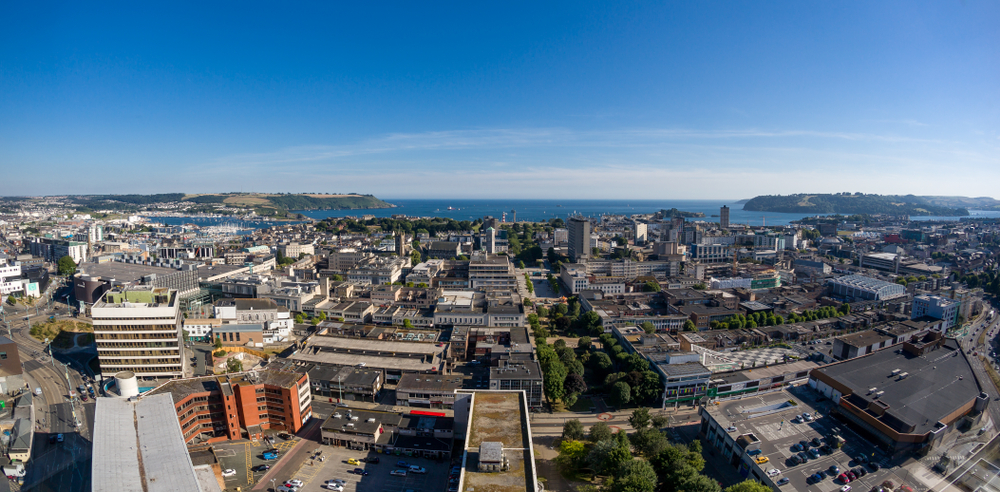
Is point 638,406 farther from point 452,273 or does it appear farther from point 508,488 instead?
point 452,273

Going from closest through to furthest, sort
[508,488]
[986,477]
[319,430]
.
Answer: [986,477] → [508,488] → [319,430]

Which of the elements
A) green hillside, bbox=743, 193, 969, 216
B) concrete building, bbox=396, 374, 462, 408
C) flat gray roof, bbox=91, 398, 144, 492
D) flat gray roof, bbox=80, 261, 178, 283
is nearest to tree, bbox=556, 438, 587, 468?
concrete building, bbox=396, 374, 462, 408

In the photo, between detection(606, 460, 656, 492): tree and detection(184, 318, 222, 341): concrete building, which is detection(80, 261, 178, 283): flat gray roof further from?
detection(606, 460, 656, 492): tree

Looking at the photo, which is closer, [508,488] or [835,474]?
[508,488]

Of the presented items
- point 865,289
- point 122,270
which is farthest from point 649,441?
point 122,270

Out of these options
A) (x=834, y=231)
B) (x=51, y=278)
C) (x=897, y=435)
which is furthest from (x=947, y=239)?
(x=51, y=278)

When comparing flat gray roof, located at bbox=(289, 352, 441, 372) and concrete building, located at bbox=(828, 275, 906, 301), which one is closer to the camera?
flat gray roof, located at bbox=(289, 352, 441, 372)
